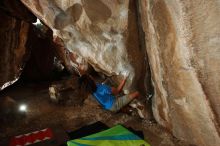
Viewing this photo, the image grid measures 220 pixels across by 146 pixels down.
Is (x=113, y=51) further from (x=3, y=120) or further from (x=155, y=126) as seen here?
(x=3, y=120)

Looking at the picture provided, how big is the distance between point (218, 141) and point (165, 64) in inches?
52.6

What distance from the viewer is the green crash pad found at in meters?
4.30

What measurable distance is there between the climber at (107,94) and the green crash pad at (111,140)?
1.02 metres

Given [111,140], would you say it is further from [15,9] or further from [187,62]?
[15,9]

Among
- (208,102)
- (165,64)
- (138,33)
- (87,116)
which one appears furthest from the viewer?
(87,116)

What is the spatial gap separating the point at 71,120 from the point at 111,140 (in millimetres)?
1530

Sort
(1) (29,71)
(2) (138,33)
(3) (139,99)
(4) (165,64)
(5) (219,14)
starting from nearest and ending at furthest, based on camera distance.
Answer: (5) (219,14)
(4) (165,64)
(2) (138,33)
(3) (139,99)
(1) (29,71)

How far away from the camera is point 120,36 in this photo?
4.97m

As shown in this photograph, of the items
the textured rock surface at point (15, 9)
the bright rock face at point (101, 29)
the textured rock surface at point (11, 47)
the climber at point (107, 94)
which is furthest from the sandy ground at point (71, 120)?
the textured rock surface at point (15, 9)

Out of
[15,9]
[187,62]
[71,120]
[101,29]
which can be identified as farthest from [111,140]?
[15,9]

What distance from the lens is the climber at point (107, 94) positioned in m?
5.60

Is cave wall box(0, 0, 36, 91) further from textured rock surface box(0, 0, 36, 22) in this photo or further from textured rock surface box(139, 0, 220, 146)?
textured rock surface box(139, 0, 220, 146)

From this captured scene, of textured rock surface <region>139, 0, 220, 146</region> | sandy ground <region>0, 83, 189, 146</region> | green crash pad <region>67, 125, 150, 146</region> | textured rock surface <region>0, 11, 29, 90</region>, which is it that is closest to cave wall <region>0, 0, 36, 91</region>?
textured rock surface <region>0, 11, 29, 90</region>

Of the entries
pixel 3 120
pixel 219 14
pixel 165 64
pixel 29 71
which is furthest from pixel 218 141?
pixel 29 71
